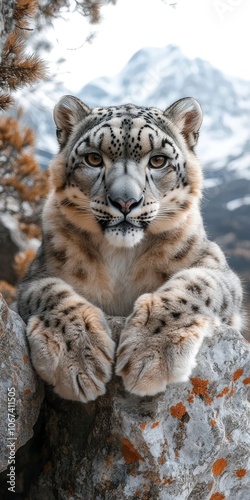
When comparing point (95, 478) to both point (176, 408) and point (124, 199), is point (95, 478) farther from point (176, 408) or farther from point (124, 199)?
point (124, 199)

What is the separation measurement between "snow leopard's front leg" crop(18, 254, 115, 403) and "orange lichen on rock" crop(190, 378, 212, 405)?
1.81 ft

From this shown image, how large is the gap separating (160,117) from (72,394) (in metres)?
1.88

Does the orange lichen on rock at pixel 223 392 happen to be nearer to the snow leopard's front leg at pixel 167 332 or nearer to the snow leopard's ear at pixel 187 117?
the snow leopard's front leg at pixel 167 332

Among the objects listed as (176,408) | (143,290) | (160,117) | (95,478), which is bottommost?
(95,478)

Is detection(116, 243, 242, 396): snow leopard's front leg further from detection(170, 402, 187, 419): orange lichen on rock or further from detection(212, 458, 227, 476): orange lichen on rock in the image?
detection(212, 458, 227, 476): orange lichen on rock

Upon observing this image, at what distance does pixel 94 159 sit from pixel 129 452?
5.42 feet

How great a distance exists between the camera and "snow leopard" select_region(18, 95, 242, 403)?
2984 millimetres

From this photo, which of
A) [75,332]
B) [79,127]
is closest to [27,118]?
[79,127]

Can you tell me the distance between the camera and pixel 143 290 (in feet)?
12.6

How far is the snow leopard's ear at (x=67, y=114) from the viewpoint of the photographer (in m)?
4.04

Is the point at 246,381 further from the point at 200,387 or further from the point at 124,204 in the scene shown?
the point at 124,204

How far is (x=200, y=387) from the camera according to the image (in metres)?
3.35

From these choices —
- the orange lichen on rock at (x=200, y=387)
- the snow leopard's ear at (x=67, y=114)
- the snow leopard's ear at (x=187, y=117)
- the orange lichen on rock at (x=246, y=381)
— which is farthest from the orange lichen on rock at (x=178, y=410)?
the snow leopard's ear at (x=67, y=114)

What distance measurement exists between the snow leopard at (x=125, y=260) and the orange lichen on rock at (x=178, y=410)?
0.34m
